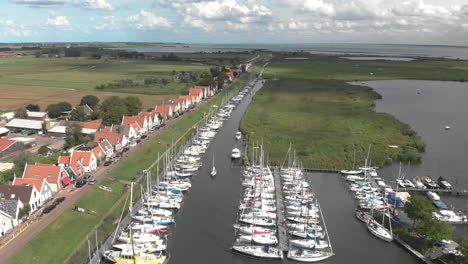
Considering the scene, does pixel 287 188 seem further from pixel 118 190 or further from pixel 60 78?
pixel 60 78

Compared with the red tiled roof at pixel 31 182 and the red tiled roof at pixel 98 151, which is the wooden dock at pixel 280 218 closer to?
the red tiled roof at pixel 98 151

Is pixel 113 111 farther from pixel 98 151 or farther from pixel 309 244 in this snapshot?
pixel 309 244

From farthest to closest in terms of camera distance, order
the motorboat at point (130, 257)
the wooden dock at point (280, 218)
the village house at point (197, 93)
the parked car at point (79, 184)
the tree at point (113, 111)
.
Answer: the village house at point (197, 93)
the tree at point (113, 111)
the parked car at point (79, 184)
the wooden dock at point (280, 218)
the motorboat at point (130, 257)

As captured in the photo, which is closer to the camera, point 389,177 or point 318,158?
point 389,177

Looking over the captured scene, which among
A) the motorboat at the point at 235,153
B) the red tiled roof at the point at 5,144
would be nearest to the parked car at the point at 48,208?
the red tiled roof at the point at 5,144

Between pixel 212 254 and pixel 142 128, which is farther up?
pixel 142 128

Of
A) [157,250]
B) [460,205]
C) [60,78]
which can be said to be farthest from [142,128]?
[60,78]

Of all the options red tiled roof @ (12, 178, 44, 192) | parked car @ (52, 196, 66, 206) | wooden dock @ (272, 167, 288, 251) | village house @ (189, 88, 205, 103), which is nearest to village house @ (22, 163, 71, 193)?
red tiled roof @ (12, 178, 44, 192)
